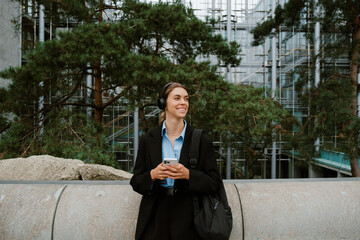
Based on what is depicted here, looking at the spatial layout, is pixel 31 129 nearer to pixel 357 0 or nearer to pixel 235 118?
pixel 235 118

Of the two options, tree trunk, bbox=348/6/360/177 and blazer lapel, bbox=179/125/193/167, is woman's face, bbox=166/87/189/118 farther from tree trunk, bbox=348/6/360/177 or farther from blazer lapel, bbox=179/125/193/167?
tree trunk, bbox=348/6/360/177

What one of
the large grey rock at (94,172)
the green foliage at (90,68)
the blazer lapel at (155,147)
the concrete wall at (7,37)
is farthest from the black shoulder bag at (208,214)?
the concrete wall at (7,37)

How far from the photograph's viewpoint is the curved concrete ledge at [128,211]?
2.59 metres

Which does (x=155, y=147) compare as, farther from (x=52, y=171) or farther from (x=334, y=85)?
(x=334, y=85)

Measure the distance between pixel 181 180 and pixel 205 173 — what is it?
16cm

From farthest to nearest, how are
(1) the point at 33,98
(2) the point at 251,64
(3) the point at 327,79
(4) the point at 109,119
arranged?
(2) the point at 251,64, (4) the point at 109,119, (3) the point at 327,79, (1) the point at 33,98

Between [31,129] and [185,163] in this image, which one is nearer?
[185,163]

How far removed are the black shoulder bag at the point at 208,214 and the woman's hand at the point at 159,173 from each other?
20 centimetres

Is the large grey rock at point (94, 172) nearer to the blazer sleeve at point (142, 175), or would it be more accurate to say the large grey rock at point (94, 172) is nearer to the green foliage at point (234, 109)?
the blazer sleeve at point (142, 175)

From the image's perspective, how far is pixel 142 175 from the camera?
189 cm

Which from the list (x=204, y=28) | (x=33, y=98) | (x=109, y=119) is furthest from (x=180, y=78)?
(x=109, y=119)

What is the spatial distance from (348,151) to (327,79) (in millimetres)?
2430

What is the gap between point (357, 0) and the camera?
28.1ft

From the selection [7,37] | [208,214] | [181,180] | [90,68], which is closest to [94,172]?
[181,180]
